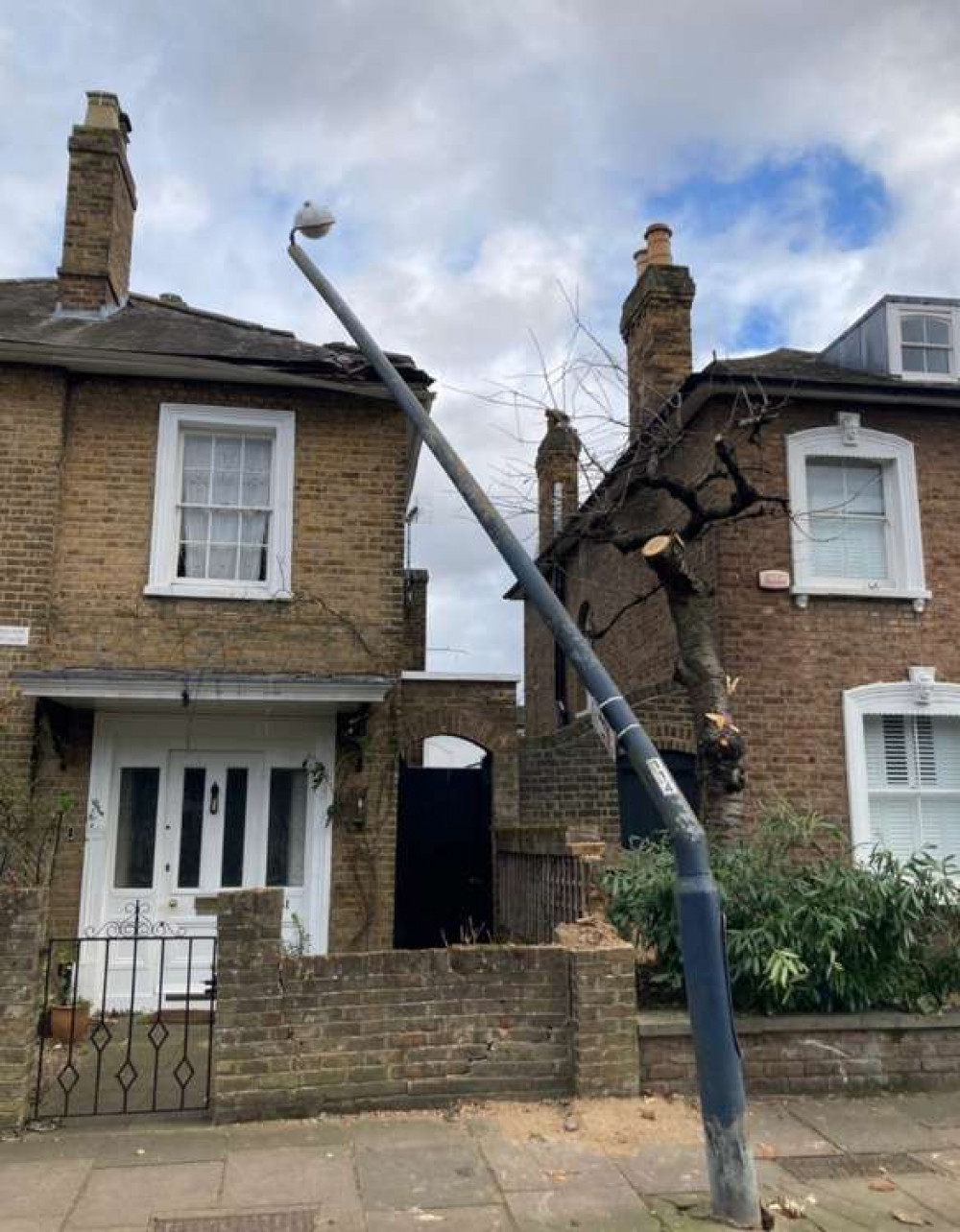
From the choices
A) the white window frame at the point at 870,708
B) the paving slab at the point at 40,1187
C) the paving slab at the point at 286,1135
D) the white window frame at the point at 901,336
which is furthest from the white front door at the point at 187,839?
the white window frame at the point at 901,336

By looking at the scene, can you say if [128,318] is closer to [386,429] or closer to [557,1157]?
[386,429]

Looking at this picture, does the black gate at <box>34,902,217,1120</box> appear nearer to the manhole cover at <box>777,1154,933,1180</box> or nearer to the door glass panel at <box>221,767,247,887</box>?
the door glass panel at <box>221,767,247,887</box>

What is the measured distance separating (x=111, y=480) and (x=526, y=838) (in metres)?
5.19

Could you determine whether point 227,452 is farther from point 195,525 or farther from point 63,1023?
point 63,1023

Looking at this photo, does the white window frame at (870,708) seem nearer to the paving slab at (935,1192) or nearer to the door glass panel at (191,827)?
the paving slab at (935,1192)

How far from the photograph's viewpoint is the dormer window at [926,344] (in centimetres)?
1099

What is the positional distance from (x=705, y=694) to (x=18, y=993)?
17.0ft

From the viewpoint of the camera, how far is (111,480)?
922 cm

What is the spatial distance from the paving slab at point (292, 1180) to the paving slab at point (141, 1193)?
10 cm

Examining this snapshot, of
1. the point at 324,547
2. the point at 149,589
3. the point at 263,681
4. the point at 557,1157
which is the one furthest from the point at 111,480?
the point at 557,1157

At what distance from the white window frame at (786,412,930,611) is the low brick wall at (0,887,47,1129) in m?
7.61

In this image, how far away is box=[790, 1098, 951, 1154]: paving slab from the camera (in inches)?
214

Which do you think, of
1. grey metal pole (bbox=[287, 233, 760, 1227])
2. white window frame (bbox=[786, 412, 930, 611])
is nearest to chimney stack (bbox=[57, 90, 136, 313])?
white window frame (bbox=[786, 412, 930, 611])

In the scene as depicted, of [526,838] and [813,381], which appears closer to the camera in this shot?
[526,838]
